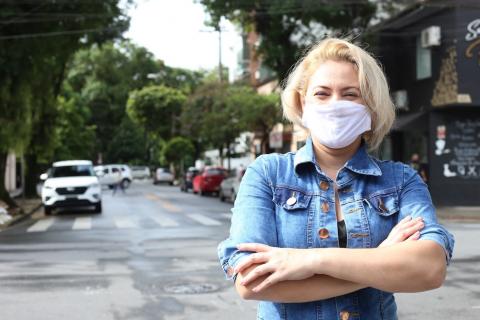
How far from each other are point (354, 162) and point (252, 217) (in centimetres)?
41

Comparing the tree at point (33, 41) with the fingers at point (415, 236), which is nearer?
the fingers at point (415, 236)

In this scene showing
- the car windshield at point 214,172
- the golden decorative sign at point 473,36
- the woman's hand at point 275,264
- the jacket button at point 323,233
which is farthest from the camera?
the car windshield at point 214,172

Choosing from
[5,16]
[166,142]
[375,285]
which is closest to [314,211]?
[375,285]

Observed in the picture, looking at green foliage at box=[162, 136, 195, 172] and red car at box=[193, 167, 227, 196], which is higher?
green foliage at box=[162, 136, 195, 172]

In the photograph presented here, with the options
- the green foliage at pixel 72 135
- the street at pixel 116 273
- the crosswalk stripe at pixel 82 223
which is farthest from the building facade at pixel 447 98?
the green foliage at pixel 72 135

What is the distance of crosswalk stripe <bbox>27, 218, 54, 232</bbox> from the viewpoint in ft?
54.3

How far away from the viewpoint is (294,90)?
2398mm

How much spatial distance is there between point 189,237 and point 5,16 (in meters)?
8.00

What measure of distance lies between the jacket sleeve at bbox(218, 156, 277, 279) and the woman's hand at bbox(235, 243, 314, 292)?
0.20 feet

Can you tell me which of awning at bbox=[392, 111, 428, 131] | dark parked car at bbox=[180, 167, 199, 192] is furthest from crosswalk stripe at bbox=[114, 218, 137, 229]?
dark parked car at bbox=[180, 167, 199, 192]

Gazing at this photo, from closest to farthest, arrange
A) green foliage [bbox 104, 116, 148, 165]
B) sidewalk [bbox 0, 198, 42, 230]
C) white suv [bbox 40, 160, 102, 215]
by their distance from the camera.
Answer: sidewalk [bbox 0, 198, 42, 230] < white suv [bbox 40, 160, 102, 215] < green foliage [bbox 104, 116, 148, 165]

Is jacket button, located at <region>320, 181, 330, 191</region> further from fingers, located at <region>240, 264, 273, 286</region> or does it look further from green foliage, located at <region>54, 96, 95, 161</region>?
green foliage, located at <region>54, 96, 95, 161</region>

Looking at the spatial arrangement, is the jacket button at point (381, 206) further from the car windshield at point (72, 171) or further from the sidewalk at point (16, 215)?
the car windshield at point (72, 171)

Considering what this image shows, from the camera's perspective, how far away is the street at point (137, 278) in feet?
22.8
